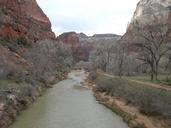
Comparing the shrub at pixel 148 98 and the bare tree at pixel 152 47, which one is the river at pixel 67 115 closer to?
the shrub at pixel 148 98

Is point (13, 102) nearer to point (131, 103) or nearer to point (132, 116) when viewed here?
point (132, 116)

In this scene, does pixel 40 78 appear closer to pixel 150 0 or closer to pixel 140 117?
pixel 140 117

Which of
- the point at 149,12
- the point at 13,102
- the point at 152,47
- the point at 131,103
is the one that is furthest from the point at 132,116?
the point at 149,12

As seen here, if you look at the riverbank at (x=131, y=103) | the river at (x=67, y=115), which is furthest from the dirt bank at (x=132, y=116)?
the river at (x=67, y=115)

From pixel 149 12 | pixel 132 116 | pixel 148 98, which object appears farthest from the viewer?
pixel 149 12

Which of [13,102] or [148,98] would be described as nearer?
[148,98]

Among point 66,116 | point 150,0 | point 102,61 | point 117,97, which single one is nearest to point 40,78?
point 117,97

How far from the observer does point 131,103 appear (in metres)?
40.5

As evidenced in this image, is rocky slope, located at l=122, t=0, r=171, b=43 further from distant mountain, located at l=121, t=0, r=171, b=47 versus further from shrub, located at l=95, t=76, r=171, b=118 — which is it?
shrub, located at l=95, t=76, r=171, b=118

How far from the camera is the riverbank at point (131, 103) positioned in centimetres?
3019

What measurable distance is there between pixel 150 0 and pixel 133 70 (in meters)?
102

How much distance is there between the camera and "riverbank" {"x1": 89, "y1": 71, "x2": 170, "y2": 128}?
3019 centimetres

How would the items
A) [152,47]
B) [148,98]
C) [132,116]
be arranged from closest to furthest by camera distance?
[132,116]
[148,98]
[152,47]

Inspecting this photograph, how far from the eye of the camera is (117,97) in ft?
154
